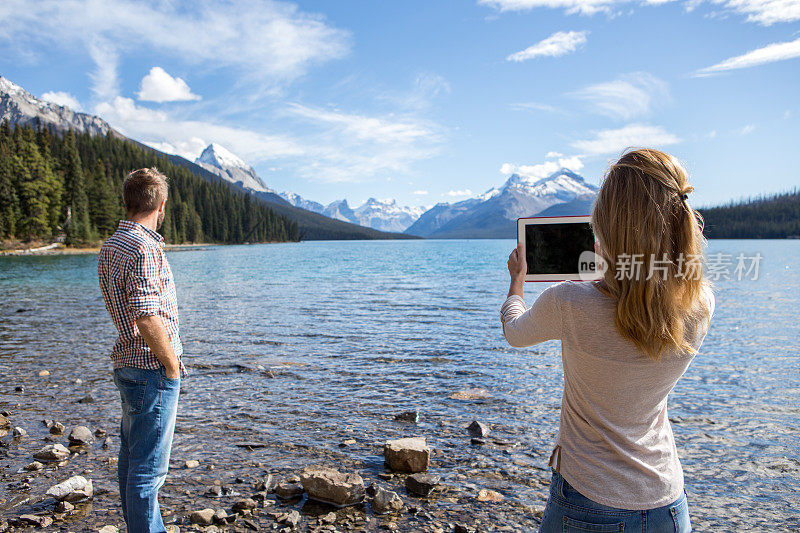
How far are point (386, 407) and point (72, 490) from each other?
18.5ft

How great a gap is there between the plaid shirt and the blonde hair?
12.2 ft

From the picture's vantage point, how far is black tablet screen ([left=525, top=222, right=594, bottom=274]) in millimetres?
3068

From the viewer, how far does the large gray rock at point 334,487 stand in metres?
6.51

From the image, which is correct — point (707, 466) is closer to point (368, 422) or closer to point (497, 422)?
point (497, 422)

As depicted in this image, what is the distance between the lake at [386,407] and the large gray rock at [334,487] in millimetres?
203

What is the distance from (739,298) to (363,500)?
33.9 metres

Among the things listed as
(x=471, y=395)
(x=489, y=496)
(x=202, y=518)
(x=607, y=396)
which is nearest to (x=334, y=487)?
(x=202, y=518)

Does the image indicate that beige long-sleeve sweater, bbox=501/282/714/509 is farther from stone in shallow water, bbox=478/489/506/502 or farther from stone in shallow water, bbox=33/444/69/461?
stone in shallow water, bbox=33/444/69/461

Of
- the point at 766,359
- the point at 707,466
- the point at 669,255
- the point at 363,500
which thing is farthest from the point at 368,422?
the point at 766,359

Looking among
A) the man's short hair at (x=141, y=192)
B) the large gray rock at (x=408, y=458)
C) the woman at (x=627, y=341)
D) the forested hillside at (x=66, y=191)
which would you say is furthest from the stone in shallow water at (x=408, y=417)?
the forested hillside at (x=66, y=191)

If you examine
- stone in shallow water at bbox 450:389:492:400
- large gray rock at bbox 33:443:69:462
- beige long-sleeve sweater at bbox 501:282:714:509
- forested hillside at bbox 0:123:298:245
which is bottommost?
stone in shallow water at bbox 450:389:492:400

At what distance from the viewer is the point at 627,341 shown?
244 centimetres

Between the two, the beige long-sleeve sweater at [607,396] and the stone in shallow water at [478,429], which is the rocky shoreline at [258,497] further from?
the beige long-sleeve sweater at [607,396]

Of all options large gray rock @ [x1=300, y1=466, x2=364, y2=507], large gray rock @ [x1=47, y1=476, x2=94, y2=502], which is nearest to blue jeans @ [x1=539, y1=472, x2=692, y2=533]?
large gray rock @ [x1=300, y1=466, x2=364, y2=507]
